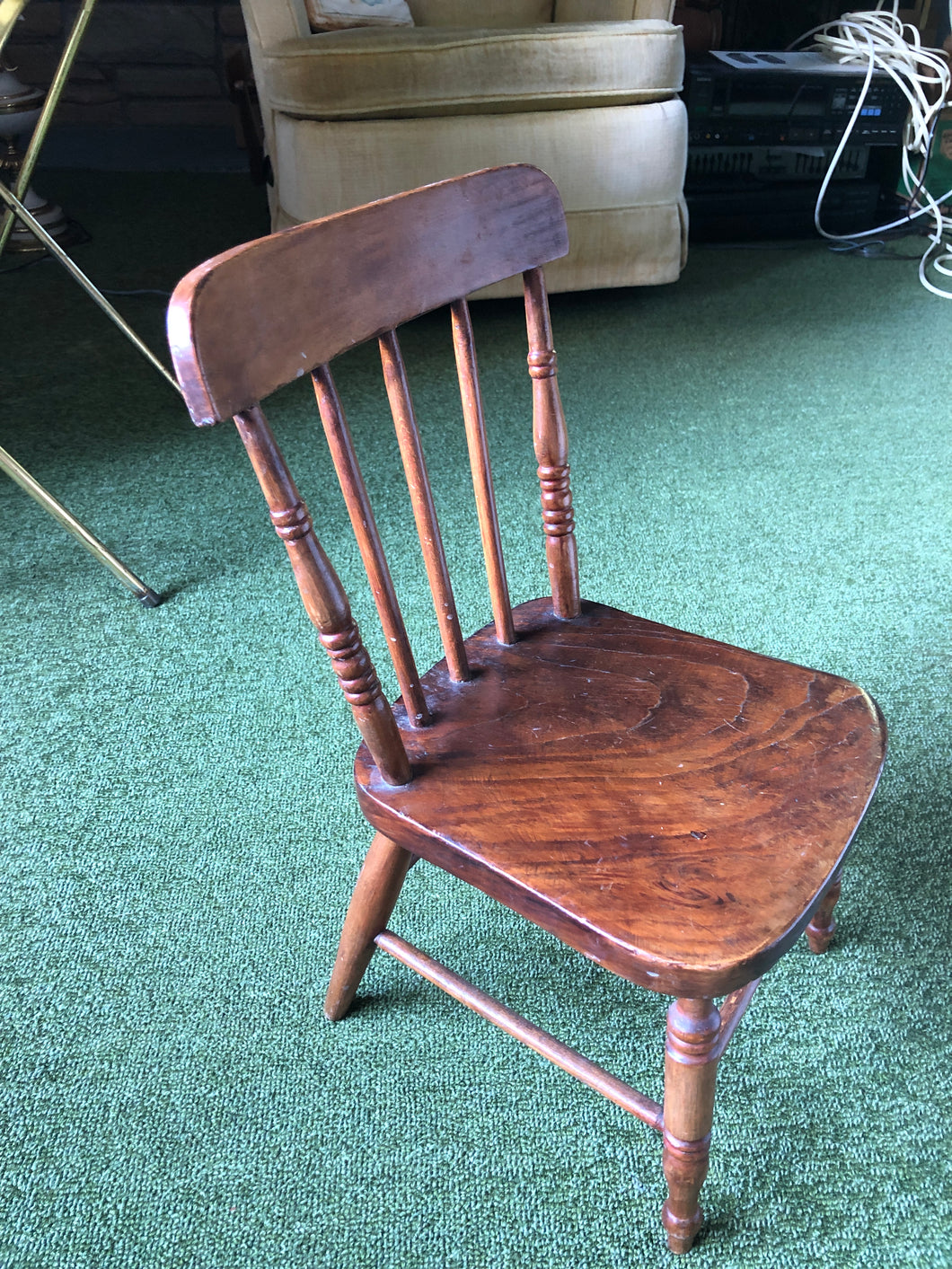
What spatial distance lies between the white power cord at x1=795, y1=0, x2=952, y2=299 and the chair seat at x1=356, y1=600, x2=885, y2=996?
1.95 meters

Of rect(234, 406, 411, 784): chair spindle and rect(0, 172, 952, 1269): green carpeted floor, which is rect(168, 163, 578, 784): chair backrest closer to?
rect(234, 406, 411, 784): chair spindle

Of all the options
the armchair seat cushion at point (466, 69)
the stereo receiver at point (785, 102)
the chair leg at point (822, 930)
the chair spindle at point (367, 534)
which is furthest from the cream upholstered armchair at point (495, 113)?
the chair leg at point (822, 930)

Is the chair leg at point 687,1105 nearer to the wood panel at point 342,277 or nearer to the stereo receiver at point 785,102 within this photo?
the wood panel at point 342,277

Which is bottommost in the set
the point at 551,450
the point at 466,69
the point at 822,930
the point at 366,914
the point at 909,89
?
the point at 822,930

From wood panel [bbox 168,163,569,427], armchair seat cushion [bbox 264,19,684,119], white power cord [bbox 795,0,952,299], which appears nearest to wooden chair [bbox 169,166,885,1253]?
wood panel [bbox 168,163,569,427]

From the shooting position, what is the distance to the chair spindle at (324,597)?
1.69 feet

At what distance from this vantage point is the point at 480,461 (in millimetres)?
729

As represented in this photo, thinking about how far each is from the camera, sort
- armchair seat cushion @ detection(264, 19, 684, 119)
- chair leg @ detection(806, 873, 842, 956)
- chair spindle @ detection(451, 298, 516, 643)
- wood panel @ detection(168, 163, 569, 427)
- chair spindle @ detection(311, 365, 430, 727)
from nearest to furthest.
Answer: wood panel @ detection(168, 163, 569, 427) < chair spindle @ detection(311, 365, 430, 727) < chair spindle @ detection(451, 298, 516, 643) < chair leg @ detection(806, 873, 842, 956) < armchair seat cushion @ detection(264, 19, 684, 119)

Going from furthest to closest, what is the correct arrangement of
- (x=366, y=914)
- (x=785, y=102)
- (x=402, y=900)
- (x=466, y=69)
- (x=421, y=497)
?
(x=785, y=102), (x=466, y=69), (x=402, y=900), (x=366, y=914), (x=421, y=497)

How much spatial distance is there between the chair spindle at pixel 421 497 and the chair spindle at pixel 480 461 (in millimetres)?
42

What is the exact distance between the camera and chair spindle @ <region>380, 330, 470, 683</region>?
64cm

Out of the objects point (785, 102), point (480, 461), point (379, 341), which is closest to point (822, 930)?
point (480, 461)

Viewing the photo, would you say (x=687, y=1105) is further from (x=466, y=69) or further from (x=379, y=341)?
(x=466, y=69)

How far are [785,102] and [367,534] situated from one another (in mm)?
2331
